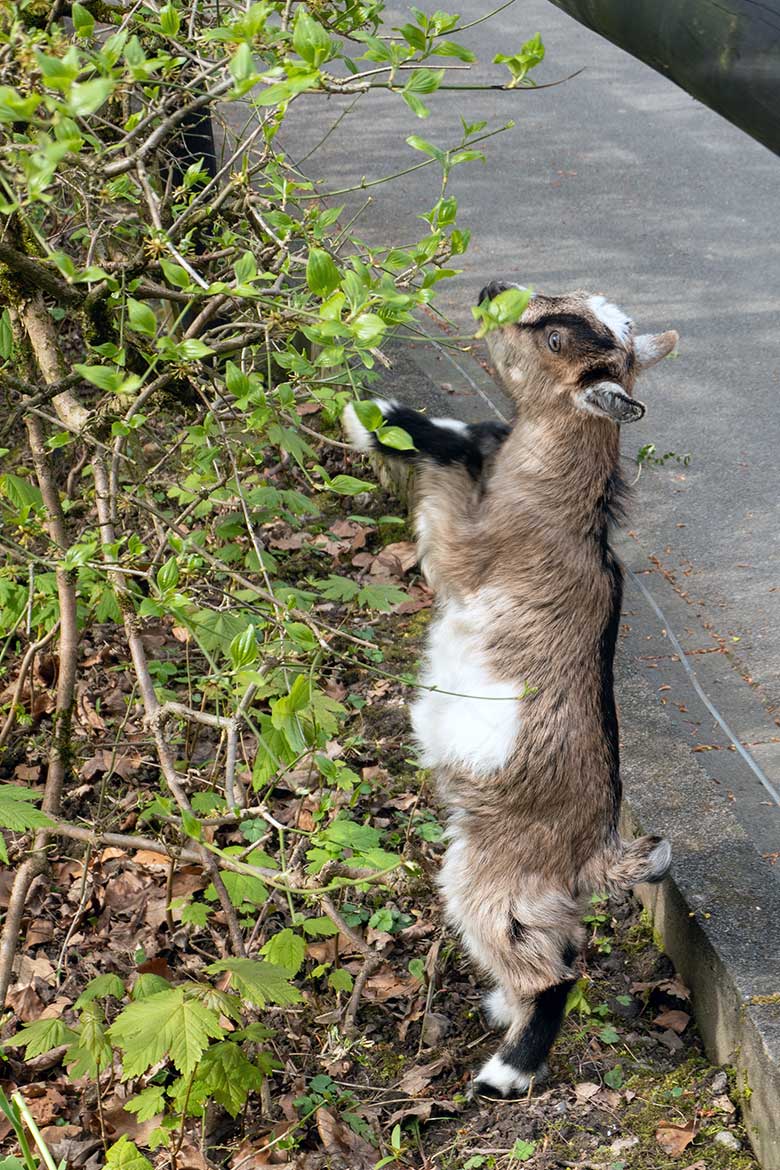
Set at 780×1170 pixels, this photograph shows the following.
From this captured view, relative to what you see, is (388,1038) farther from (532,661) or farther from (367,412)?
(367,412)

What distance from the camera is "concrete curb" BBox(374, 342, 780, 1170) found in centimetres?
334

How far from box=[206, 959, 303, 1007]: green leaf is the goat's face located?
182 cm

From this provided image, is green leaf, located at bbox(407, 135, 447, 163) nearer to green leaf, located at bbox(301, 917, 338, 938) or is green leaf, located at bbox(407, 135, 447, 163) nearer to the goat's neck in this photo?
the goat's neck

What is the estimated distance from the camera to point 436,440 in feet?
13.2

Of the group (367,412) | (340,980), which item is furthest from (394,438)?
(340,980)

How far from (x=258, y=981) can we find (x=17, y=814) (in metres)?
0.70

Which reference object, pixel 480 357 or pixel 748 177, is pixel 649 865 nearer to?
pixel 480 357

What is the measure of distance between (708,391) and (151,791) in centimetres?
407

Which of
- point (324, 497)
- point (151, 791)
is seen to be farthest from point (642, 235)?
point (151, 791)

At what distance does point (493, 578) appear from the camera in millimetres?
3773

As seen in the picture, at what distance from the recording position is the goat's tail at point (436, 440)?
3.92 m

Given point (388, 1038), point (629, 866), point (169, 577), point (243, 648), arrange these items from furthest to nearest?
point (388, 1038), point (629, 866), point (169, 577), point (243, 648)

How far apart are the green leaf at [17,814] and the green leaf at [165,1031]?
0.48 meters

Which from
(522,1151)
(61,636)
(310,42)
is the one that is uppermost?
(310,42)
